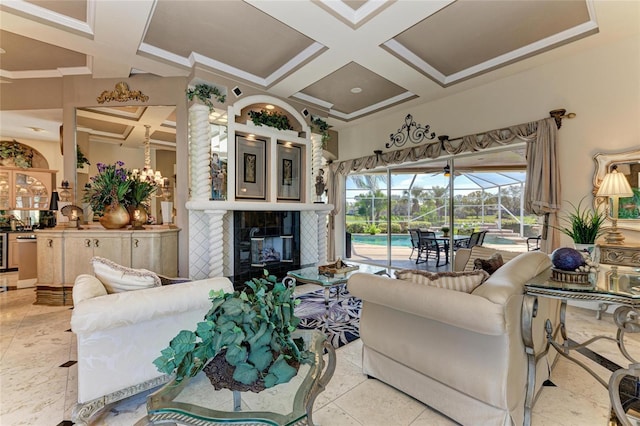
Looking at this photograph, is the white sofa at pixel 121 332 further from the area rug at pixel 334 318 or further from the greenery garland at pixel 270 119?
the greenery garland at pixel 270 119

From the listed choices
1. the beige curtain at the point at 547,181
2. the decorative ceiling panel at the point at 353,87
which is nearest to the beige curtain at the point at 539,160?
the beige curtain at the point at 547,181

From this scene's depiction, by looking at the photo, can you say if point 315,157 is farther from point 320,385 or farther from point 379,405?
point 320,385

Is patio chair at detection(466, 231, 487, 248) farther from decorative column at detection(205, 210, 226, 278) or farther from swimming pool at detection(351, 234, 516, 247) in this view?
decorative column at detection(205, 210, 226, 278)

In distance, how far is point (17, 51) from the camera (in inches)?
152

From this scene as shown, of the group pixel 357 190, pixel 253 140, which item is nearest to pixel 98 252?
pixel 253 140

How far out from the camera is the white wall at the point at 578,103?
11.2 ft

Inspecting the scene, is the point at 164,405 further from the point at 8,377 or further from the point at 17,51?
the point at 17,51

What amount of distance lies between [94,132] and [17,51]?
1.24 metres

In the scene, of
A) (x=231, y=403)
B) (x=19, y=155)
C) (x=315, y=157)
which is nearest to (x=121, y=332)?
Result: (x=231, y=403)

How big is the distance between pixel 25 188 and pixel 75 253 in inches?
150

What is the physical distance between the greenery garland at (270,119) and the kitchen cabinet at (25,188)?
198 inches

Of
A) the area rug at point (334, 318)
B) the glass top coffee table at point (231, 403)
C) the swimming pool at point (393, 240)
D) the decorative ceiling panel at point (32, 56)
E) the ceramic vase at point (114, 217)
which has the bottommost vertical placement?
the area rug at point (334, 318)

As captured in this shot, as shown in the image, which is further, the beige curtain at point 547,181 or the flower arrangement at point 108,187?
the beige curtain at point 547,181

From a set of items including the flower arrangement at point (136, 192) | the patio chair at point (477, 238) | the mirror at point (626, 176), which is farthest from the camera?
the patio chair at point (477, 238)
